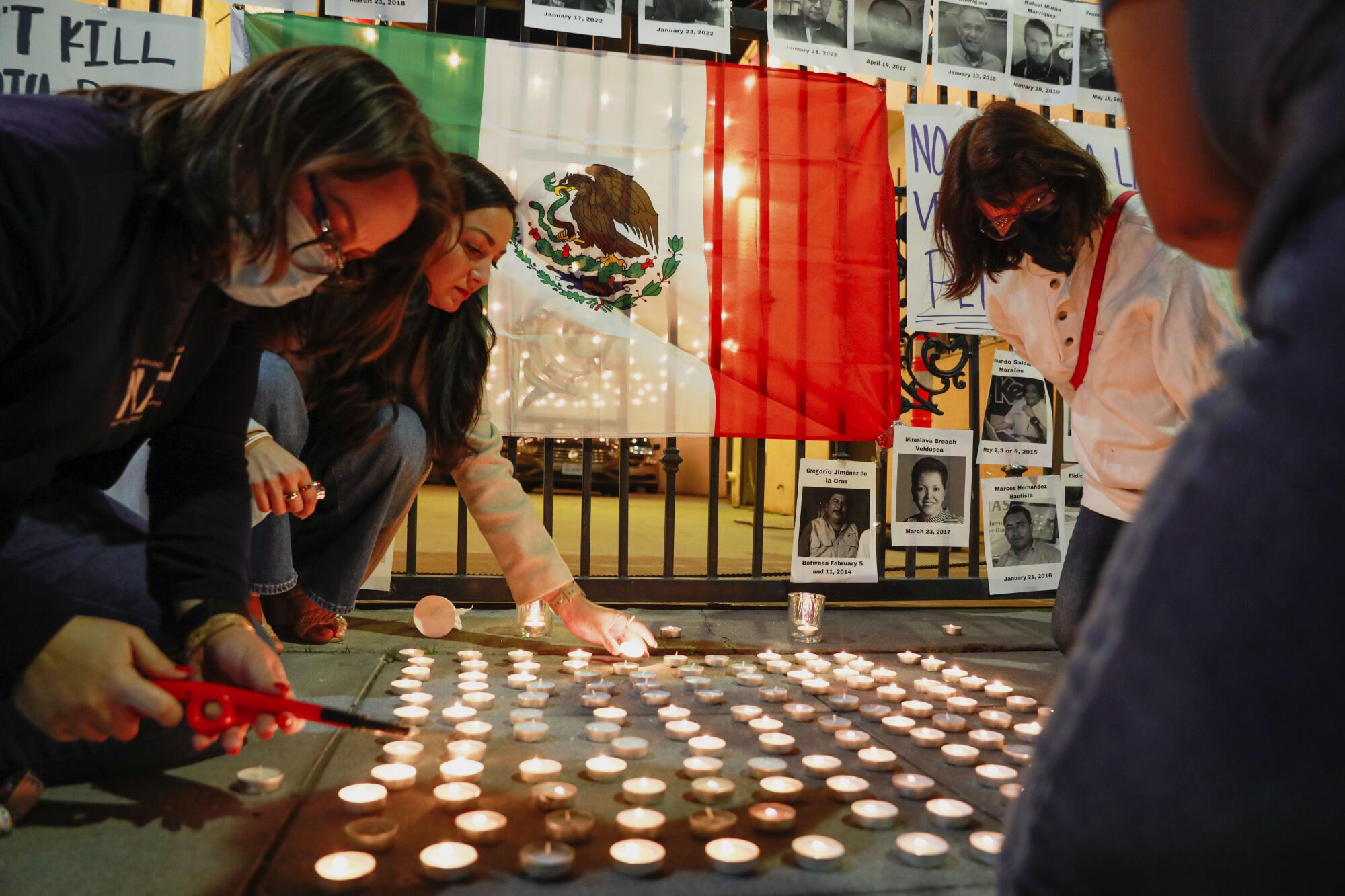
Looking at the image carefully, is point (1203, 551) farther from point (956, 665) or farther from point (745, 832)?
point (956, 665)

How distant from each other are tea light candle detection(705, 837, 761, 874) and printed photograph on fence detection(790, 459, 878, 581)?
206 centimetres

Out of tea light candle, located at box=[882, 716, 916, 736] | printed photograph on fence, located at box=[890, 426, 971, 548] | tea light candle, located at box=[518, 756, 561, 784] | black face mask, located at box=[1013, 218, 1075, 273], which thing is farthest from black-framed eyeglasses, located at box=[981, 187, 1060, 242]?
tea light candle, located at box=[518, 756, 561, 784]

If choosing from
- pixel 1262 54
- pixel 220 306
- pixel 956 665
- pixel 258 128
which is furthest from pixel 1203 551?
pixel 956 665

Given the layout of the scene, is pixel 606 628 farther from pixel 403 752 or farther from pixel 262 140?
pixel 262 140

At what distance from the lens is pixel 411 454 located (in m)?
2.35

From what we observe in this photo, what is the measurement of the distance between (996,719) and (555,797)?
0.93 m

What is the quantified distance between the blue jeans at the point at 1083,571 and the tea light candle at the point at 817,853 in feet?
5.09

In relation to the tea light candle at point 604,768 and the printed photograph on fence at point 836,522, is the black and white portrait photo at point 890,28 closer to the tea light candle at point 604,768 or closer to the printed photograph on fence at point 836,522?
the printed photograph on fence at point 836,522

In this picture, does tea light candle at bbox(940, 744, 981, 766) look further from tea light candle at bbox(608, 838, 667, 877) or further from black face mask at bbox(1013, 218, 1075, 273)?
black face mask at bbox(1013, 218, 1075, 273)

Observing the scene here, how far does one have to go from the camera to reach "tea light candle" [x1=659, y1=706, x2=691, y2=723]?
1.71 m

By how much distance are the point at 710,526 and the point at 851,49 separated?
1787 millimetres

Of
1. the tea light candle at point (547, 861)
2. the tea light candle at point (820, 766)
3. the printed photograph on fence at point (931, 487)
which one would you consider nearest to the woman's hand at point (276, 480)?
the tea light candle at point (547, 861)

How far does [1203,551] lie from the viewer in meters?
0.49

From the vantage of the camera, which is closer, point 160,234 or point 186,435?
point 160,234
